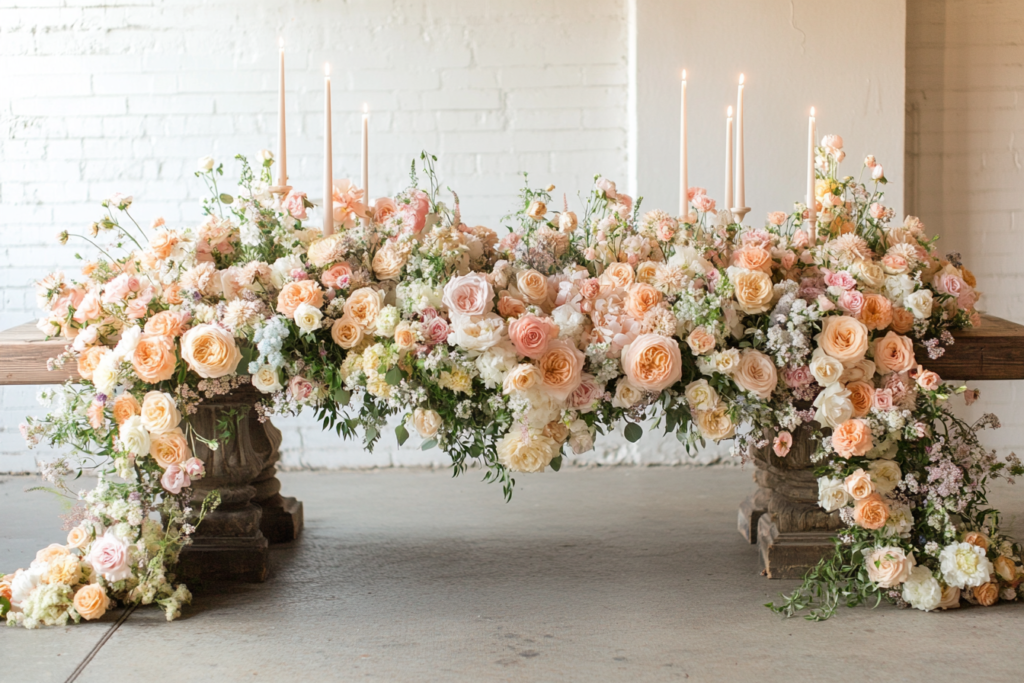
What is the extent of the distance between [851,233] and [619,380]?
71cm

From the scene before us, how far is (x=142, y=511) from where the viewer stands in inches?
81.0

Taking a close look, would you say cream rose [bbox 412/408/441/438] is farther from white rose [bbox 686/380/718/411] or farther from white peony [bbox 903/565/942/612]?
white peony [bbox 903/565/942/612]

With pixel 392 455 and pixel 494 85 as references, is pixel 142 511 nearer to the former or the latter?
pixel 392 455

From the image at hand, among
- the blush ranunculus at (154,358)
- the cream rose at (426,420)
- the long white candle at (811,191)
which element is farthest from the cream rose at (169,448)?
the long white candle at (811,191)

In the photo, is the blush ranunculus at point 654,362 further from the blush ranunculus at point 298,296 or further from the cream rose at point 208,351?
the cream rose at point 208,351

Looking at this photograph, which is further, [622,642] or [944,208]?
[944,208]

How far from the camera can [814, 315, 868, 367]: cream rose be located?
1.89m

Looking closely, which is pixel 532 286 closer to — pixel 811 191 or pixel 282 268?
pixel 282 268

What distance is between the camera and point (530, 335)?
182 cm

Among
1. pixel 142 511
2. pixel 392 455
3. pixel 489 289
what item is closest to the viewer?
pixel 489 289

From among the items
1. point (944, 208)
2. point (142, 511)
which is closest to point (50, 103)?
point (142, 511)

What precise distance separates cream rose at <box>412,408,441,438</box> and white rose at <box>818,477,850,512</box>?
0.87 metres

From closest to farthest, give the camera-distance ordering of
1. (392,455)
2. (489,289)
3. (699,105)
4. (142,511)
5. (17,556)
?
1. (489,289)
2. (142,511)
3. (17,556)
4. (699,105)
5. (392,455)

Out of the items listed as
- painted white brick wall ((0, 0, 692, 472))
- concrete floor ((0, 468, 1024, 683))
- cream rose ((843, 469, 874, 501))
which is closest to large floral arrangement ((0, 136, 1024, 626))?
cream rose ((843, 469, 874, 501))
